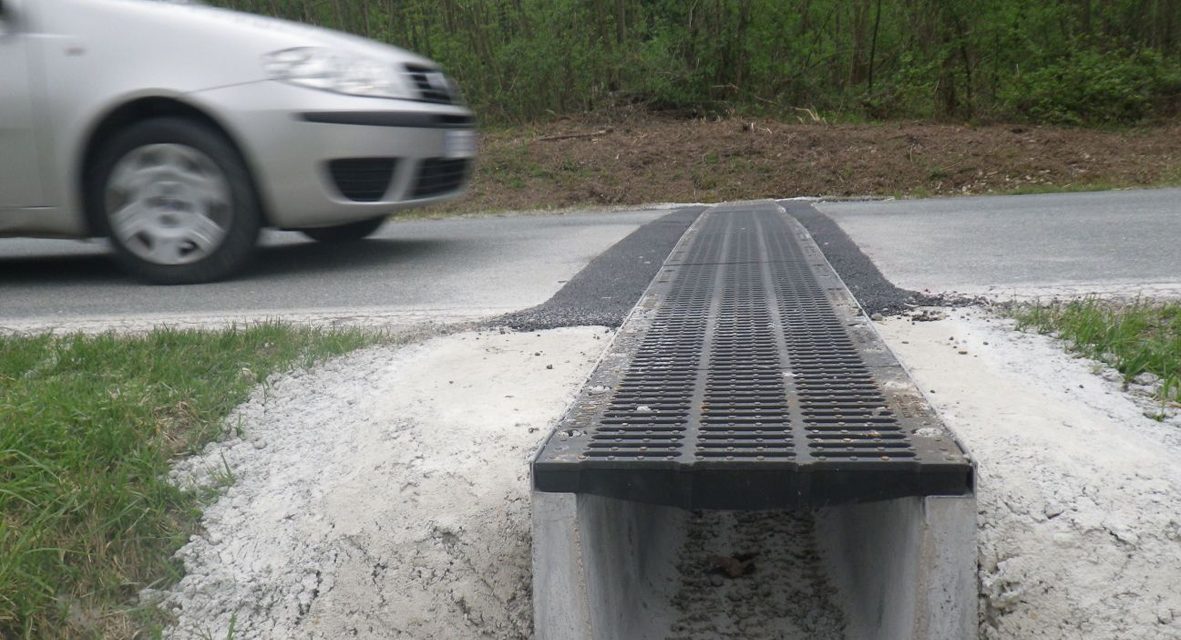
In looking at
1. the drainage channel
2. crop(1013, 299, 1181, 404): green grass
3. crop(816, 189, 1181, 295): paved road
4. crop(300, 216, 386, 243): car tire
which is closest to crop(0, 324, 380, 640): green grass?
the drainage channel

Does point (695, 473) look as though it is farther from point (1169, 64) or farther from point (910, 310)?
point (1169, 64)

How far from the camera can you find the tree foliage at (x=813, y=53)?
14.2m

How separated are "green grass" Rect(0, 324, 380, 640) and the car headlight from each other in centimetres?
206

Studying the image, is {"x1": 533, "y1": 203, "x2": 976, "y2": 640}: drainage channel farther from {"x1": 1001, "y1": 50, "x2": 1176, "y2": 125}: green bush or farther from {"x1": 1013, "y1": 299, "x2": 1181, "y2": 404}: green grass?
{"x1": 1001, "y1": 50, "x2": 1176, "y2": 125}: green bush

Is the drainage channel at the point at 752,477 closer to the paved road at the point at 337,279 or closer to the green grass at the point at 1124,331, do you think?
the green grass at the point at 1124,331

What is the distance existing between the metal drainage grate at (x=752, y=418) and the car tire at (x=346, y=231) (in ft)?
11.3

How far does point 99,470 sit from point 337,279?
271cm

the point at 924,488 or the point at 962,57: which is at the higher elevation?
the point at 962,57

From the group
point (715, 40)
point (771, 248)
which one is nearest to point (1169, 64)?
point (715, 40)

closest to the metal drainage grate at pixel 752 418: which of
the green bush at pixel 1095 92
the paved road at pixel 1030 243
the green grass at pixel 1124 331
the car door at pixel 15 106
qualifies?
the green grass at pixel 1124 331

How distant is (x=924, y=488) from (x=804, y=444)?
25cm

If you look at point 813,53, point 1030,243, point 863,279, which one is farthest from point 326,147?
point 813,53

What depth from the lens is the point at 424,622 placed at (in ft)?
6.48

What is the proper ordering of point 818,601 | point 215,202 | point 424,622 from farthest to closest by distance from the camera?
1. point 215,202
2. point 818,601
3. point 424,622
